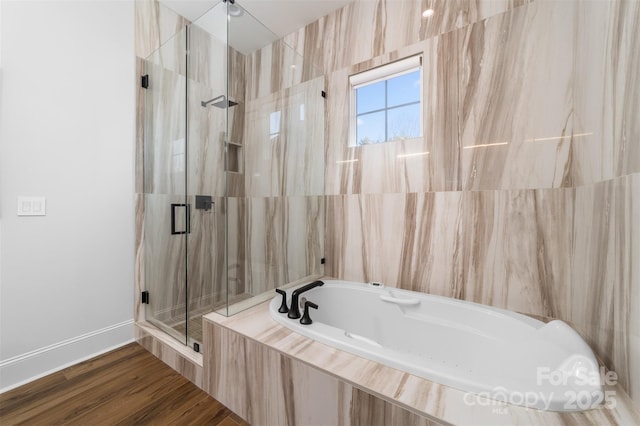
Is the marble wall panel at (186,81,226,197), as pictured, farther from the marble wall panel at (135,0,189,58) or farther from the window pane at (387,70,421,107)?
the window pane at (387,70,421,107)

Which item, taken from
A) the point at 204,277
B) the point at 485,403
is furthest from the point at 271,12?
the point at 485,403

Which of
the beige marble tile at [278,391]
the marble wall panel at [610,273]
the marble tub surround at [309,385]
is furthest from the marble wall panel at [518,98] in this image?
the beige marble tile at [278,391]

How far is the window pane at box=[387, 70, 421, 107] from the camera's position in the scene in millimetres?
1825

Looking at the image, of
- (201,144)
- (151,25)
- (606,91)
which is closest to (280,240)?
(201,144)

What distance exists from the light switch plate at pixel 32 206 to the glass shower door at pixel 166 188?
60 centimetres

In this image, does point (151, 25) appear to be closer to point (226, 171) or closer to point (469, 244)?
point (226, 171)

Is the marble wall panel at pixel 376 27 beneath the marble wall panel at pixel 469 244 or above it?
above

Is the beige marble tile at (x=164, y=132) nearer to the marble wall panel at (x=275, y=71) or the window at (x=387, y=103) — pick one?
the marble wall panel at (x=275, y=71)

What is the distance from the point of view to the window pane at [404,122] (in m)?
1.81

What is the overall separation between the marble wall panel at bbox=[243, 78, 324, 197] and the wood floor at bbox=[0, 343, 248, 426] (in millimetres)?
1357

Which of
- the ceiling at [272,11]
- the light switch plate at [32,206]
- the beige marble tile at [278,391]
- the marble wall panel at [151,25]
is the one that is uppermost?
the ceiling at [272,11]

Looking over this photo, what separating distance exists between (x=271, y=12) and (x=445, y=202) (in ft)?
7.15

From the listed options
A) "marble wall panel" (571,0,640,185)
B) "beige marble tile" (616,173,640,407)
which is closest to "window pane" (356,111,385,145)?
"marble wall panel" (571,0,640,185)

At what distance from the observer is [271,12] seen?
2197 millimetres
